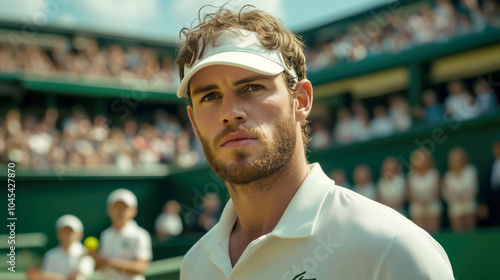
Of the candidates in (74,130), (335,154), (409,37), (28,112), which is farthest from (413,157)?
(28,112)

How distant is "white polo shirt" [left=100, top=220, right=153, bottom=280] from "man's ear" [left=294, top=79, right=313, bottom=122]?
164 inches

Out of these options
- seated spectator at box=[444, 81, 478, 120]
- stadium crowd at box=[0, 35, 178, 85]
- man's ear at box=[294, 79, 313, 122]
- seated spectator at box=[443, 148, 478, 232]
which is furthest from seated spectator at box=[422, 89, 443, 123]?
stadium crowd at box=[0, 35, 178, 85]

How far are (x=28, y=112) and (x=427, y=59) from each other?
44.7 feet

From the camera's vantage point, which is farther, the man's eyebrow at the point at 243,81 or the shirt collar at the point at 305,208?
the man's eyebrow at the point at 243,81

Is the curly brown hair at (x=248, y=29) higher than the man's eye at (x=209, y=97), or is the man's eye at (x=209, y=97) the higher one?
the curly brown hair at (x=248, y=29)

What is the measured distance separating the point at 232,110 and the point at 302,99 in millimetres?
341

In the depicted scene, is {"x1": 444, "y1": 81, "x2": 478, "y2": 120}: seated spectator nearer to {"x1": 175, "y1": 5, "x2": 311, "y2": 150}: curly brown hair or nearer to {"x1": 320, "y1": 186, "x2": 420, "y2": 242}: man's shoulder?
{"x1": 175, "y1": 5, "x2": 311, "y2": 150}: curly brown hair

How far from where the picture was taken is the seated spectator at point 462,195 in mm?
6906

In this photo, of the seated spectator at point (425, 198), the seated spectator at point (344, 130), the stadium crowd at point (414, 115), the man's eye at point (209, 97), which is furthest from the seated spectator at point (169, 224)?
the man's eye at point (209, 97)

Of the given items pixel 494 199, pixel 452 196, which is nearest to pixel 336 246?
pixel 452 196

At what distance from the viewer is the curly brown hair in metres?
1.77

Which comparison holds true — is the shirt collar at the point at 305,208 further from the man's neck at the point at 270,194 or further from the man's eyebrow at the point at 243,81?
the man's eyebrow at the point at 243,81

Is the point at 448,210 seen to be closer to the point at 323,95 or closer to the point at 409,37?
the point at 409,37

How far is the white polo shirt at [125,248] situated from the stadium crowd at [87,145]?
7.25 meters
